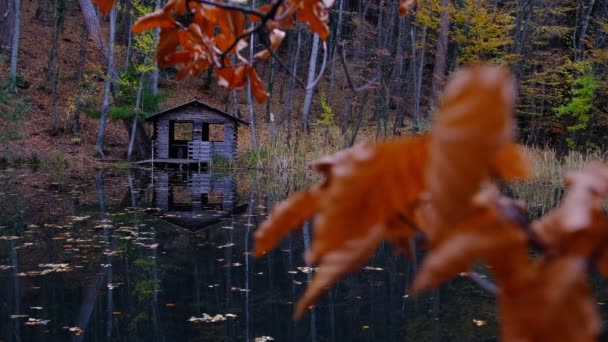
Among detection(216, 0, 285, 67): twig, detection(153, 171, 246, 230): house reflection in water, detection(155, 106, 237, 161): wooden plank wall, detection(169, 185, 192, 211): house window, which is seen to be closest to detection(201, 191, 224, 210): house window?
detection(153, 171, 246, 230): house reflection in water

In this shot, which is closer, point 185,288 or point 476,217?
point 476,217

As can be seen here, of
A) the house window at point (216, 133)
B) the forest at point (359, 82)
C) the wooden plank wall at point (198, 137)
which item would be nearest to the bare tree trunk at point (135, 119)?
the forest at point (359, 82)

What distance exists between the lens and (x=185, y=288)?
5.49 m

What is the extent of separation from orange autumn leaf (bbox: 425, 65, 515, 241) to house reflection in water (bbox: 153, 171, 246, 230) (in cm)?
818

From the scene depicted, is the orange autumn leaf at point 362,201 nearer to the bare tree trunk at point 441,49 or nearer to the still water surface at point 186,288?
the still water surface at point 186,288

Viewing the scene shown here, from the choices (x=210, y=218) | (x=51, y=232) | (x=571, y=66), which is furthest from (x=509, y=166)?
(x=571, y=66)

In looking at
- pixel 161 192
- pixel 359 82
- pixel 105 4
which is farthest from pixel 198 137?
pixel 105 4

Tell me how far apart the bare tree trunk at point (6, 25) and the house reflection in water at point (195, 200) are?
1220cm

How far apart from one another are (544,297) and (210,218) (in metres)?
8.96

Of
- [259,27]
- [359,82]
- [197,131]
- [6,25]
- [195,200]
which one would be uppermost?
[6,25]

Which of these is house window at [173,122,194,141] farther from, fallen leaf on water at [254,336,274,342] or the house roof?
Result: fallen leaf on water at [254,336,274,342]

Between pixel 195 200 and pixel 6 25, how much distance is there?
17.4m

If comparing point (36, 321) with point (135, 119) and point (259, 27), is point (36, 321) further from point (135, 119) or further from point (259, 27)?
point (135, 119)

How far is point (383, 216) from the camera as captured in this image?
37 centimetres
